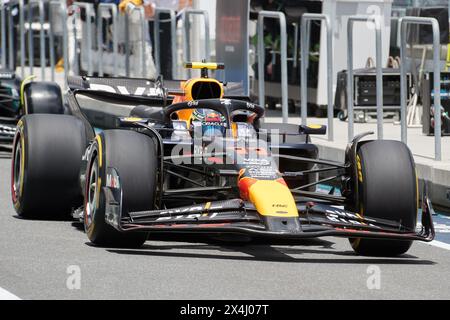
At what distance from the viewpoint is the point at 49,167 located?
11.0m

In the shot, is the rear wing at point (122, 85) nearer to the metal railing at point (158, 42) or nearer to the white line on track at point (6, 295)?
the white line on track at point (6, 295)

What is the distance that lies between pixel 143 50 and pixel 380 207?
12090mm

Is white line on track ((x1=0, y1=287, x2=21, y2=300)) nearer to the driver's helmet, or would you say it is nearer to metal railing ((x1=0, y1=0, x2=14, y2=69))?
the driver's helmet

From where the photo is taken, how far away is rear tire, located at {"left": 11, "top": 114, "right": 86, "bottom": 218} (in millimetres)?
11031

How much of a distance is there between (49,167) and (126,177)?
70.0 inches

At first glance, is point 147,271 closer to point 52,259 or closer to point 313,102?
point 52,259

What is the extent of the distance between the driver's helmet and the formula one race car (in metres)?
0.01

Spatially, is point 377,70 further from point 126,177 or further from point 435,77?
point 126,177

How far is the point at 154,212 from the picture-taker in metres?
9.26

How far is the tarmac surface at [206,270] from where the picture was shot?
7980 millimetres

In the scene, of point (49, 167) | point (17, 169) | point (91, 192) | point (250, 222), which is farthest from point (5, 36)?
point (250, 222)

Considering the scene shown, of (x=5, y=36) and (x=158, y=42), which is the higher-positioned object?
(x=158, y=42)

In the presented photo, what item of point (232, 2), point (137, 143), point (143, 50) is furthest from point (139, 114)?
point (143, 50)

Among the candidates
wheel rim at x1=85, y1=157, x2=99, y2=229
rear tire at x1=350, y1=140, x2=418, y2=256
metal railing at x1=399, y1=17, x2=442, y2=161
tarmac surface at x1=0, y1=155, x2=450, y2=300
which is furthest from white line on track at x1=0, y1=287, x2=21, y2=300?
metal railing at x1=399, y1=17, x2=442, y2=161
